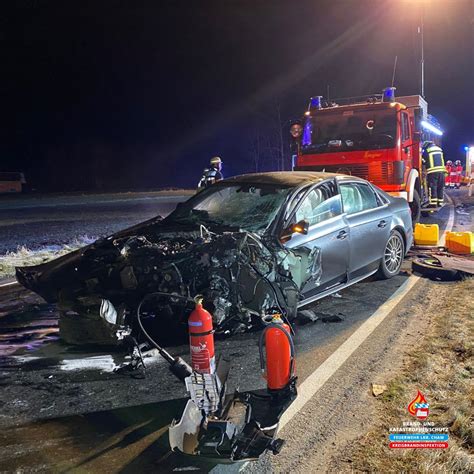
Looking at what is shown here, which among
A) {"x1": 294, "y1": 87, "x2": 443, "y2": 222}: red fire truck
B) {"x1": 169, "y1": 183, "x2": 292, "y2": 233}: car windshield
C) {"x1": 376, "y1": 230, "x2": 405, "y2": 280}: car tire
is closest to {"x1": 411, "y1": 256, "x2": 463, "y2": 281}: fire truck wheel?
{"x1": 376, "y1": 230, "x2": 405, "y2": 280}: car tire

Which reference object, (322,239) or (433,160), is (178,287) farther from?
(433,160)

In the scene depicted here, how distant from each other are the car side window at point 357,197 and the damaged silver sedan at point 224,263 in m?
0.03

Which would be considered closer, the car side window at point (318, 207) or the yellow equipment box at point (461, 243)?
the car side window at point (318, 207)

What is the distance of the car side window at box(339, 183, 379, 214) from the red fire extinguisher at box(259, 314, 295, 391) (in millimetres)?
2715

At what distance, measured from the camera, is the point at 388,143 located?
957 centimetres

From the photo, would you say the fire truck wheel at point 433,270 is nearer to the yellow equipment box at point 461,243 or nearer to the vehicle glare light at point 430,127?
the yellow equipment box at point 461,243

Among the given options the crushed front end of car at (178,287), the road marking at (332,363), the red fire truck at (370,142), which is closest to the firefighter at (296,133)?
the red fire truck at (370,142)

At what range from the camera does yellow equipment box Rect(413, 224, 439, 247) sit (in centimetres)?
823

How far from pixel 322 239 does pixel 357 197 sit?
1.31m

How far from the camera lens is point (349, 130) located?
10031 mm

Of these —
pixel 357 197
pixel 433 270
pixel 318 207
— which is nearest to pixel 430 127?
pixel 433 270

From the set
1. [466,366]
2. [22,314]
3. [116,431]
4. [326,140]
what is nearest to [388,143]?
[326,140]

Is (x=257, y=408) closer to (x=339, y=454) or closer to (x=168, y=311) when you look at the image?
(x=339, y=454)

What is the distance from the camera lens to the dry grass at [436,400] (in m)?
2.55
